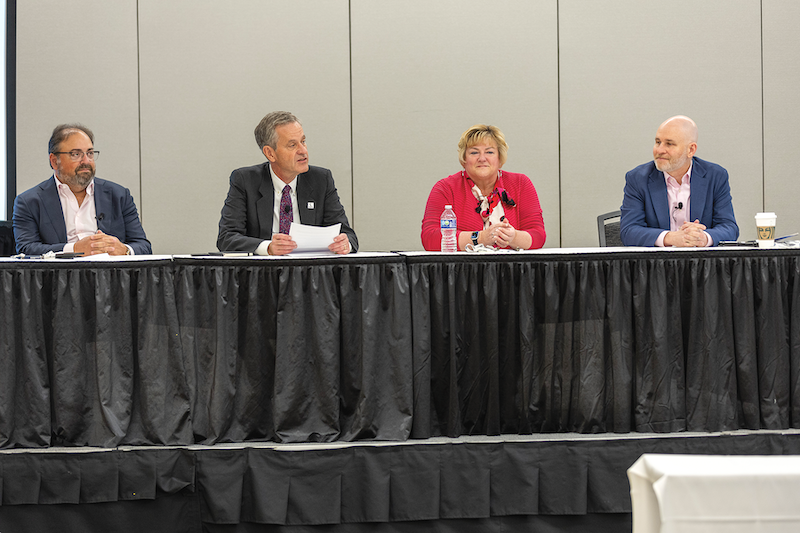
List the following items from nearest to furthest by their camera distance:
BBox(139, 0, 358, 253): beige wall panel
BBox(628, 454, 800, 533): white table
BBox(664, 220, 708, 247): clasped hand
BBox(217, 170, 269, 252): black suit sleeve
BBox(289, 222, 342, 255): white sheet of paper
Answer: BBox(628, 454, 800, 533): white table → BBox(289, 222, 342, 255): white sheet of paper → BBox(664, 220, 708, 247): clasped hand → BBox(217, 170, 269, 252): black suit sleeve → BBox(139, 0, 358, 253): beige wall panel

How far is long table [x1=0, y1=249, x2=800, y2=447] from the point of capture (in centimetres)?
201

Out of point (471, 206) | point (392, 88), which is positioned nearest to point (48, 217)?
point (471, 206)

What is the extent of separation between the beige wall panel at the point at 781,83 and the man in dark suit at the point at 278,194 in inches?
120

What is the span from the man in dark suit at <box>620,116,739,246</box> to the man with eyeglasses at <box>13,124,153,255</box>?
221cm

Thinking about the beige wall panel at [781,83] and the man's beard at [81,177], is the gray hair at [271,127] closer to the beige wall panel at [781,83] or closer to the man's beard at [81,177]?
the man's beard at [81,177]

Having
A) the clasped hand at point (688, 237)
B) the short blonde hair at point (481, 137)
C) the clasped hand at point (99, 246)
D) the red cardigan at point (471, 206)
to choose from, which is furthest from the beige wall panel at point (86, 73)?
the clasped hand at point (688, 237)

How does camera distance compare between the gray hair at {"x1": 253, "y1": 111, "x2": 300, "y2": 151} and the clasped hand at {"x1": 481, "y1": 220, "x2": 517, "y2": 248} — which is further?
the gray hair at {"x1": 253, "y1": 111, "x2": 300, "y2": 151}

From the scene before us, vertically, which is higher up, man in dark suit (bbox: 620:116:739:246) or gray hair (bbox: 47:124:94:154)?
gray hair (bbox: 47:124:94:154)

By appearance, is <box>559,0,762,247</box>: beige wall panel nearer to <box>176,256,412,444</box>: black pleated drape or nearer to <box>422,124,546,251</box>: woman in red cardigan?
<box>422,124,546,251</box>: woman in red cardigan

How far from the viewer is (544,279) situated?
2092 mm

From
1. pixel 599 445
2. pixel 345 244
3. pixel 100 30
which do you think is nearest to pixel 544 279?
pixel 599 445

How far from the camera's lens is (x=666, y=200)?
2.93 meters

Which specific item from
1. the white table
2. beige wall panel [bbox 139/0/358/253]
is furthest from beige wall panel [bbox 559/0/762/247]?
the white table

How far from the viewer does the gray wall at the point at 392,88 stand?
4.21 metres
